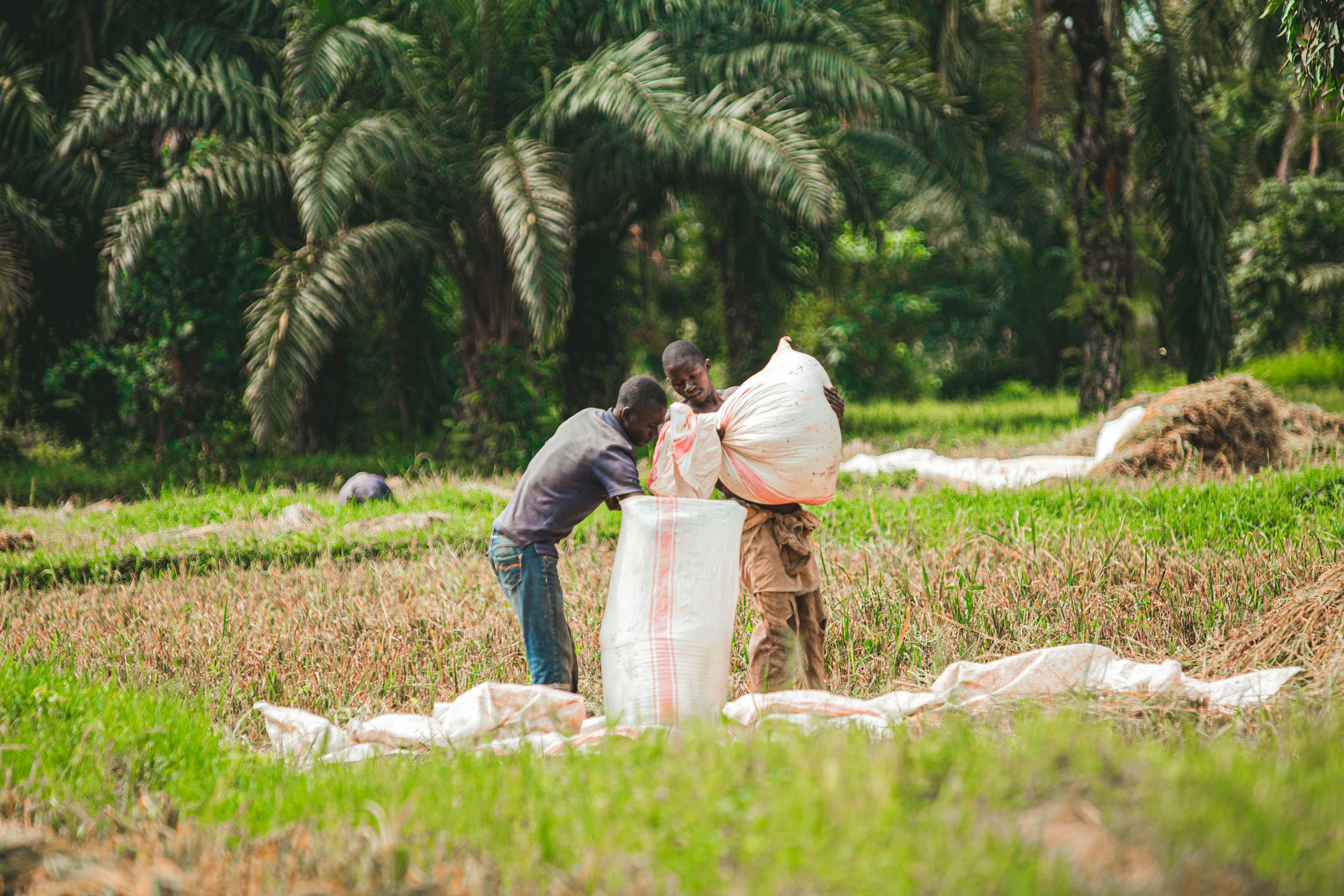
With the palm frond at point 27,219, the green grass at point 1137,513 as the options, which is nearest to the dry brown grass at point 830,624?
the green grass at point 1137,513

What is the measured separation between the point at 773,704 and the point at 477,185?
8.47 meters

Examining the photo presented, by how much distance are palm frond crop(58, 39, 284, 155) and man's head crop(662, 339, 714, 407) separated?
8.68 meters

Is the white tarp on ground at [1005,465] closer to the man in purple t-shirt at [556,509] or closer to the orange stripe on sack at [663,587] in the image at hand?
the man in purple t-shirt at [556,509]

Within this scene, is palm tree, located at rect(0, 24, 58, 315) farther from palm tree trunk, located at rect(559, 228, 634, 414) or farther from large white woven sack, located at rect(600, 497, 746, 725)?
large white woven sack, located at rect(600, 497, 746, 725)

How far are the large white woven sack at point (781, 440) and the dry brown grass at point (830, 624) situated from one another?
82cm

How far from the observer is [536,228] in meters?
9.53

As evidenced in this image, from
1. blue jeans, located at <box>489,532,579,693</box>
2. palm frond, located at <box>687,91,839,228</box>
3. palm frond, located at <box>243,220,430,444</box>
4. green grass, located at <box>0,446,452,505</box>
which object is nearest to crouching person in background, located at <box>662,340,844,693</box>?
blue jeans, located at <box>489,532,579,693</box>

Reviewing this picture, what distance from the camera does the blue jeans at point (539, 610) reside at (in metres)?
3.99

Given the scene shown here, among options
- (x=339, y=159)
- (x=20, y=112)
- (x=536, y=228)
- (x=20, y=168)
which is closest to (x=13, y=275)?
(x=20, y=112)

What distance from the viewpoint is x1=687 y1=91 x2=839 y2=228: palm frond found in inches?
388

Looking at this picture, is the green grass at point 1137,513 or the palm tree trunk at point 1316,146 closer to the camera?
the green grass at point 1137,513

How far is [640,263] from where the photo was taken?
1628cm

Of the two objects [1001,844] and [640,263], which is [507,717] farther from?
[640,263]

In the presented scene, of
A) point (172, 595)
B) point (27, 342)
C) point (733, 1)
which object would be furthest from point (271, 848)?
point (27, 342)
